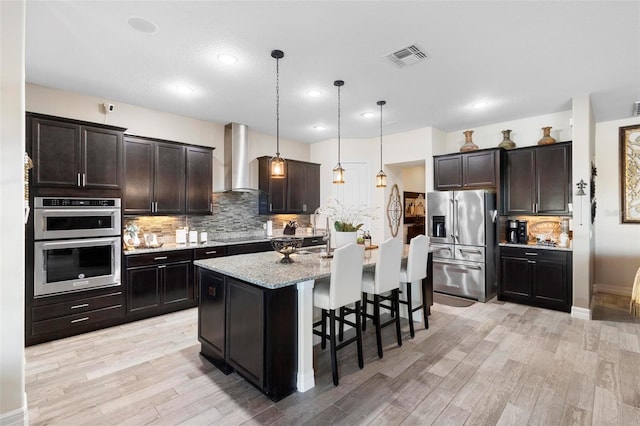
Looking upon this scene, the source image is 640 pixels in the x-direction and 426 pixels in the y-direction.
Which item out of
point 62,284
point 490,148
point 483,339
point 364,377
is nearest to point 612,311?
point 483,339

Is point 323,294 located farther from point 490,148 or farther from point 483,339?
point 490,148

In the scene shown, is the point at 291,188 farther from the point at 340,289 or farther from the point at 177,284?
the point at 340,289

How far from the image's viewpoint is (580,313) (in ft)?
13.5

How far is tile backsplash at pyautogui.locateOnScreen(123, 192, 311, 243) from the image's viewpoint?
4746 millimetres

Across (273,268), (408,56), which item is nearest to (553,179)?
(408,56)

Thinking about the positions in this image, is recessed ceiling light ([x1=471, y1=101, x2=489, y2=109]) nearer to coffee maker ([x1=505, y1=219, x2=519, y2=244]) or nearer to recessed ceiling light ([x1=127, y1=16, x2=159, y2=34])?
coffee maker ([x1=505, y1=219, x2=519, y2=244])

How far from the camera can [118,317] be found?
3.88 meters

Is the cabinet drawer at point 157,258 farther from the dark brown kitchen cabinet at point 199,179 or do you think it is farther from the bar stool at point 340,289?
the bar stool at point 340,289

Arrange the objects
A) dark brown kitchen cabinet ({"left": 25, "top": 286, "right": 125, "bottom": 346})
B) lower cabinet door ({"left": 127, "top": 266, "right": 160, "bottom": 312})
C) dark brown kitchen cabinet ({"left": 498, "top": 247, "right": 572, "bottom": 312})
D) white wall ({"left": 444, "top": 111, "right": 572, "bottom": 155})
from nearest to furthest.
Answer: dark brown kitchen cabinet ({"left": 25, "top": 286, "right": 125, "bottom": 346}) < lower cabinet door ({"left": 127, "top": 266, "right": 160, "bottom": 312}) < dark brown kitchen cabinet ({"left": 498, "top": 247, "right": 572, "bottom": 312}) < white wall ({"left": 444, "top": 111, "right": 572, "bottom": 155})

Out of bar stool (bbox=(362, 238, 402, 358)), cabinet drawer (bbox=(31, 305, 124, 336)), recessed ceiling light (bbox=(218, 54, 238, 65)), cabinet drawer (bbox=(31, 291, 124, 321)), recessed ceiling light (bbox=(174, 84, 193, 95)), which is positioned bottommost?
cabinet drawer (bbox=(31, 305, 124, 336))

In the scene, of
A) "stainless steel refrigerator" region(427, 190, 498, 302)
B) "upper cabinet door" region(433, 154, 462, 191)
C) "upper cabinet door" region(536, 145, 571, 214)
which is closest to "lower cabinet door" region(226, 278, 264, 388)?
"stainless steel refrigerator" region(427, 190, 498, 302)

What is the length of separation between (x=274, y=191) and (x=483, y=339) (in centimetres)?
402

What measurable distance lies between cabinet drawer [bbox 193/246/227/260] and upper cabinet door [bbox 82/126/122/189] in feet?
4.41

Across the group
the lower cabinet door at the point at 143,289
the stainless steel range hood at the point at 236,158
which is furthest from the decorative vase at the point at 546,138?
the lower cabinet door at the point at 143,289
